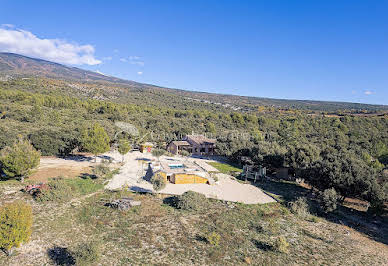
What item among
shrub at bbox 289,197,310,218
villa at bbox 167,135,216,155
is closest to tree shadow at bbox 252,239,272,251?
shrub at bbox 289,197,310,218

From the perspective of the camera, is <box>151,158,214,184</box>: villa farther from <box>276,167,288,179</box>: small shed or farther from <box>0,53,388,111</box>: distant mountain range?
<box>0,53,388,111</box>: distant mountain range

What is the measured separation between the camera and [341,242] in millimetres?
14914

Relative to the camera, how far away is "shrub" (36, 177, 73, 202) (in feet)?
57.0

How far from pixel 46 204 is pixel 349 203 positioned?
27.9 m

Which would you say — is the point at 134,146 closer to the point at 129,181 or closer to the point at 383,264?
the point at 129,181

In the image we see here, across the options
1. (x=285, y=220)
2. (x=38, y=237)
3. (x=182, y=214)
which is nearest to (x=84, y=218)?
(x=38, y=237)

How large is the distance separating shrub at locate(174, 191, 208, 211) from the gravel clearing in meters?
2.35

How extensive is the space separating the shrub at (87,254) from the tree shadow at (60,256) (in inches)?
27.1

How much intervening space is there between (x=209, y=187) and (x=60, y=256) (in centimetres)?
1505

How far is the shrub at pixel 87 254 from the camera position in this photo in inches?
414

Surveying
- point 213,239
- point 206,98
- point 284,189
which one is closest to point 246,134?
point 284,189

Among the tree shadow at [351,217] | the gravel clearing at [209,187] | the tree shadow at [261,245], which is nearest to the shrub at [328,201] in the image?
the tree shadow at [351,217]

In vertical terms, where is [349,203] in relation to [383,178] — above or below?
below

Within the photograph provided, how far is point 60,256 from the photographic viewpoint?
37.5 ft
